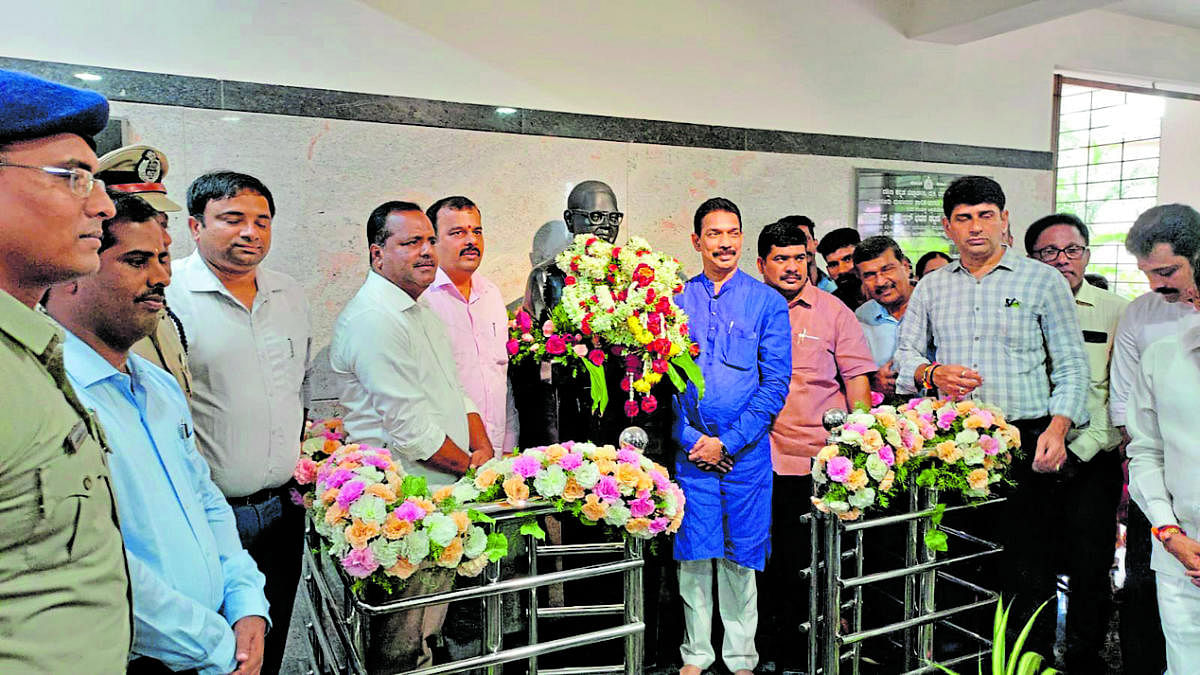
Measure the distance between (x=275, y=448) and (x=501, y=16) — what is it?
2.78 meters

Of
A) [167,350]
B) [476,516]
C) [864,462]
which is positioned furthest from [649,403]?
[167,350]

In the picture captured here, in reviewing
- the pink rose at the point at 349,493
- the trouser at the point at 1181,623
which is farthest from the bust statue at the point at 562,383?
the trouser at the point at 1181,623

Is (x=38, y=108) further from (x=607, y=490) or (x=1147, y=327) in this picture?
(x=1147, y=327)

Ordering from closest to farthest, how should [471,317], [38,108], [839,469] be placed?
1. [38,108]
2. [839,469]
3. [471,317]

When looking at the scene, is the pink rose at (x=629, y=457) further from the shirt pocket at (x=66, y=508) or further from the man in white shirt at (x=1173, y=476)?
the man in white shirt at (x=1173, y=476)

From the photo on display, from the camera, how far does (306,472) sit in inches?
105

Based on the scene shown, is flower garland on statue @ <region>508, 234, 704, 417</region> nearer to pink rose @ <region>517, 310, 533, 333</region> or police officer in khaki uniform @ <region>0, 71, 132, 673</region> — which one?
pink rose @ <region>517, 310, 533, 333</region>

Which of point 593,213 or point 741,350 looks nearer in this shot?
point 741,350

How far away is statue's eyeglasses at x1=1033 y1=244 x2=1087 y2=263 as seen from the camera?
3.74m

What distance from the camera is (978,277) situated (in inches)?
135

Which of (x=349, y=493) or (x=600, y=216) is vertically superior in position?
(x=600, y=216)

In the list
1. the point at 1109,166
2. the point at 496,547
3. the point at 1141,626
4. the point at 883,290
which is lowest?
the point at 1141,626

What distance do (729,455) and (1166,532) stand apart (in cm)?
145

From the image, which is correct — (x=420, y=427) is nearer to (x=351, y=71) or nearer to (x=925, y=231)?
(x=351, y=71)
